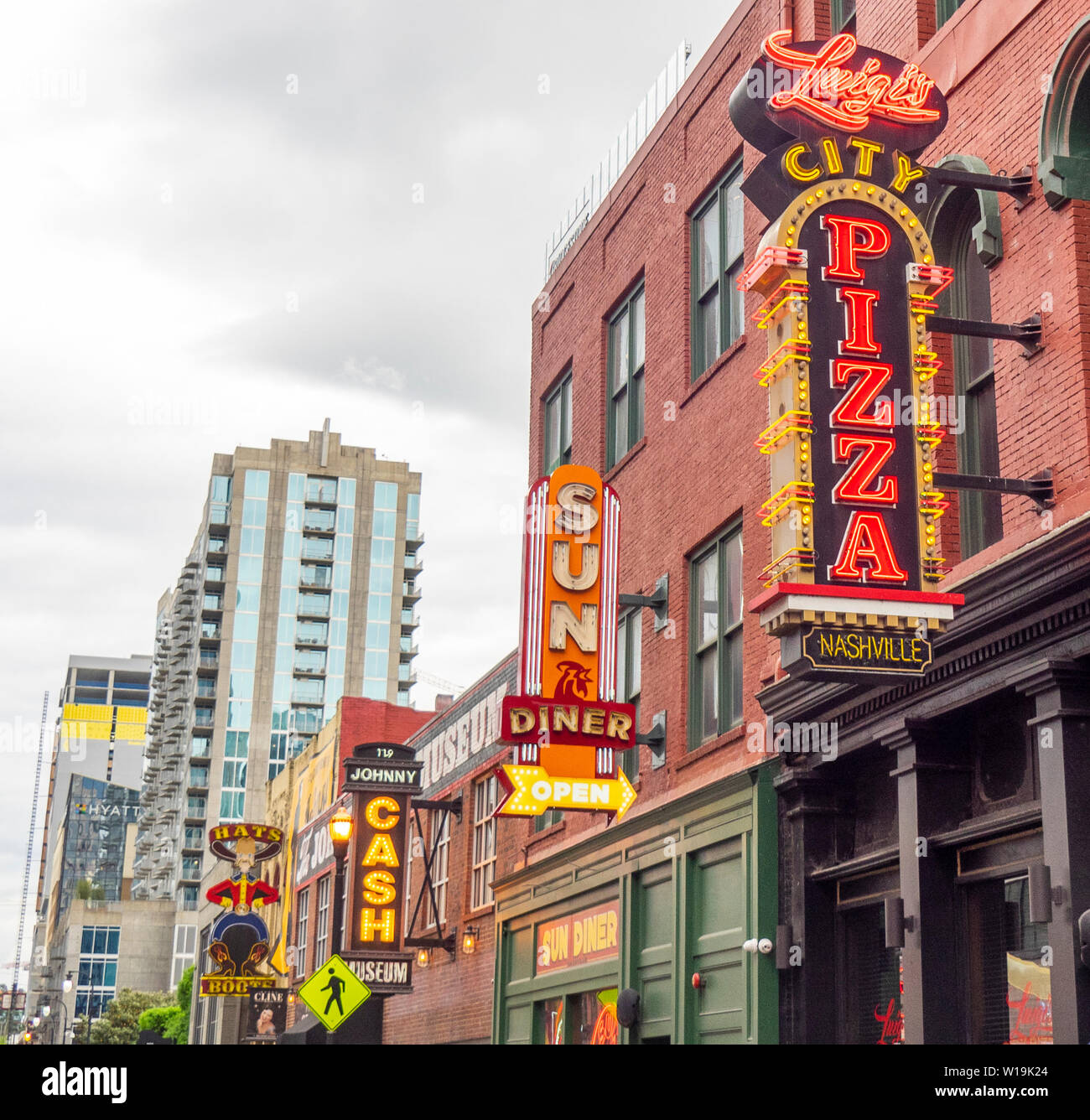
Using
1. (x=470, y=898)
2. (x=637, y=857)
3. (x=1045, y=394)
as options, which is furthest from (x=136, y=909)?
(x=1045, y=394)

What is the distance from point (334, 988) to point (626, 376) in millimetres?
9712

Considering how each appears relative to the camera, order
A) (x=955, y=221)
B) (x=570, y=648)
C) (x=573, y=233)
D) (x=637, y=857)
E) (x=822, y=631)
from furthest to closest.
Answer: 1. (x=573, y=233)
2. (x=637, y=857)
3. (x=570, y=648)
4. (x=955, y=221)
5. (x=822, y=631)

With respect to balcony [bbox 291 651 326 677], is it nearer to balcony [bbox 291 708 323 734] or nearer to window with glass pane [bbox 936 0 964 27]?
balcony [bbox 291 708 323 734]

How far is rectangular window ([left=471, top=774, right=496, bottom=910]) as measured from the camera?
27169mm

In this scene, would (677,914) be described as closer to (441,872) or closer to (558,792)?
(558,792)

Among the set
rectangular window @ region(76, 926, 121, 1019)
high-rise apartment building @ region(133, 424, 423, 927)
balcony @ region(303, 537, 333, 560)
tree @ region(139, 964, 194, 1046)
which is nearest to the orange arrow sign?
tree @ region(139, 964, 194, 1046)

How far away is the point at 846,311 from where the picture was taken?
12102mm

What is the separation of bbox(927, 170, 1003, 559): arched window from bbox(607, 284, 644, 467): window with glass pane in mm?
8244

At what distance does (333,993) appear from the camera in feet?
60.9

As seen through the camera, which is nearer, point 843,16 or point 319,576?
point 843,16

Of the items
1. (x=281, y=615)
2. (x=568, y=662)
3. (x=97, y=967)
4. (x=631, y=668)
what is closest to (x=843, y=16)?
(x=568, y=662)

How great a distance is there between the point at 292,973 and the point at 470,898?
735 inches

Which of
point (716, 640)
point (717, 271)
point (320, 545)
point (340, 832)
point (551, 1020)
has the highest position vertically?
point (320, 545)
